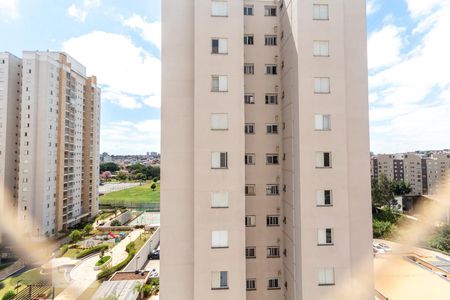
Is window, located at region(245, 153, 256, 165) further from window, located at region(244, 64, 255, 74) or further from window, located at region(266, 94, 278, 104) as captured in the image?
window, located at region(244, 64, 255, 74)

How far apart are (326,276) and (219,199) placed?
516cm

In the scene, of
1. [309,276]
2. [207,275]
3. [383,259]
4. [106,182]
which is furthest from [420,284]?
[106,182]

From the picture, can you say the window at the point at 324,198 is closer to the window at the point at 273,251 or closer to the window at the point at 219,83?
the window at the point at 273,251

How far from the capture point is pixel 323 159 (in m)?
10.5

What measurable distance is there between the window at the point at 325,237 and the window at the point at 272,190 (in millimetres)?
2687

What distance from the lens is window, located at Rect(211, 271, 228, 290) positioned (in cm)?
1010

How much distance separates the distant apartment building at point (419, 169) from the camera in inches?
2616

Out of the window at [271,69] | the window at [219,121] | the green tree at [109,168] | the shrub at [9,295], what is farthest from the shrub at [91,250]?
the green tree at [109,168]

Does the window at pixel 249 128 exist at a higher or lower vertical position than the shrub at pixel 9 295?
higher

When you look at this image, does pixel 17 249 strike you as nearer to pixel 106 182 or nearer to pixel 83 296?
pixel 83 296

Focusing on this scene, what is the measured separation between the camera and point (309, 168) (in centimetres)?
1038

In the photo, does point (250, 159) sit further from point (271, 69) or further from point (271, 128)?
point (271, 69)

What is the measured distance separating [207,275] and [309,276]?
3.94 meters

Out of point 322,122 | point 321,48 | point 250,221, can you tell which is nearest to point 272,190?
point 250,221
